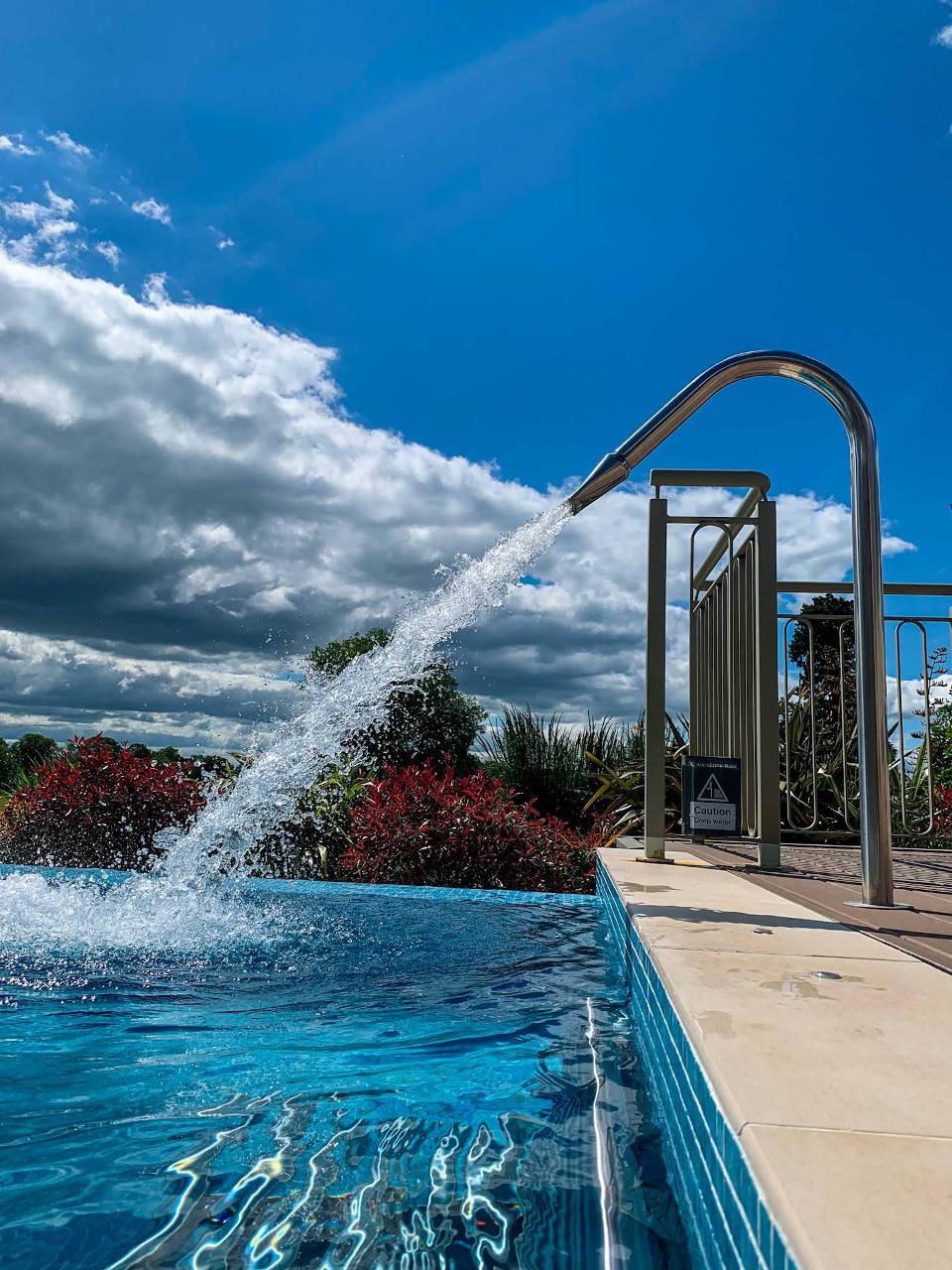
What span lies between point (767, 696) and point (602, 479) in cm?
142

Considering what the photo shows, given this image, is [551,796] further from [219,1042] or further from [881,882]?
[219,1042]

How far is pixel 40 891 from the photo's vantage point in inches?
201

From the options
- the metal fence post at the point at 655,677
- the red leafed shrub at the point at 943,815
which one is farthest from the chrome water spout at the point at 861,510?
the red leafed shrub at the point at 943,815

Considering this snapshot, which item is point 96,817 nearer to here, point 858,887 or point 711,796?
point 711,796

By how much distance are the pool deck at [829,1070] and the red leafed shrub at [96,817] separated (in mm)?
6091

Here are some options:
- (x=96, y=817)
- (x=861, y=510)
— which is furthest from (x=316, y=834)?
(x=861, y=510)

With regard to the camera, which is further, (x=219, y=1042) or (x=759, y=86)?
(x=759, y=86)

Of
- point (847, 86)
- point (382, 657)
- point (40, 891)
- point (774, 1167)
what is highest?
point (847, 86)

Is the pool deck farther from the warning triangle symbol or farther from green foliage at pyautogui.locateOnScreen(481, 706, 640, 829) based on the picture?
green foliage at pyautogui.locateOnScreen(481, 706, 640, 829)

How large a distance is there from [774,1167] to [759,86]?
6506 millimetres

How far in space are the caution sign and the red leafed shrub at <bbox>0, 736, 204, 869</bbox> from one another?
5.04 metres

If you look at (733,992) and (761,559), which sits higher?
(761,559)

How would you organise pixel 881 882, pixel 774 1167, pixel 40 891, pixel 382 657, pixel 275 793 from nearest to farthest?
pixel 774 1167
pixel 881 882
pixel 40 891
pixel 382 657
pixel 275 793

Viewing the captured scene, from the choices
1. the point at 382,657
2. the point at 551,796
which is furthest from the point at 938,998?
the point at 551,796
